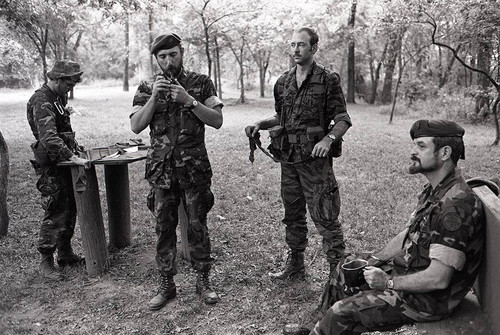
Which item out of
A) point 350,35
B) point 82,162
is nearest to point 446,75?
point 350,35

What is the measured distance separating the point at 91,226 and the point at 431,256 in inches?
129

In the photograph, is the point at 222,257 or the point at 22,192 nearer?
the point at 222,257

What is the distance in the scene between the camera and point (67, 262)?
478 cm

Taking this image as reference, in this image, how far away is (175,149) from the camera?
149 inches

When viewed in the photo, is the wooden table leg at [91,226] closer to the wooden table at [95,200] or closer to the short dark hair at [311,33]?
the wooden table at [95,200]

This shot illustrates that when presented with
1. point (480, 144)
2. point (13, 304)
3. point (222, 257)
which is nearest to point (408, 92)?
point (480, 144)

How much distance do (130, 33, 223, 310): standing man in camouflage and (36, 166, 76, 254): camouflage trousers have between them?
3.77 ft

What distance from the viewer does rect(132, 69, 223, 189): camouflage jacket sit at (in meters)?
3.77

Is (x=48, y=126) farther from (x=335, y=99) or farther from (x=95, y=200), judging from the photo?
(x=335, y=99)

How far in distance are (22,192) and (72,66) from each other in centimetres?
381

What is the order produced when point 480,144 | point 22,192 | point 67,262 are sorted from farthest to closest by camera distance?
1. point 480,144
2. point 22,192
3. point 67,262

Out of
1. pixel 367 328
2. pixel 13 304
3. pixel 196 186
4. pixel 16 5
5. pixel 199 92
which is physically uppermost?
pixel 16 5

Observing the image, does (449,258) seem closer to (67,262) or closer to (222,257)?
(222,257)

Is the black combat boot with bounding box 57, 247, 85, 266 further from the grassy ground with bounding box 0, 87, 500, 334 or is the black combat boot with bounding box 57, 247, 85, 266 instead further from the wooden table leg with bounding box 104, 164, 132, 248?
the wooden table leg with bounding box 104, 164, 132, 248
